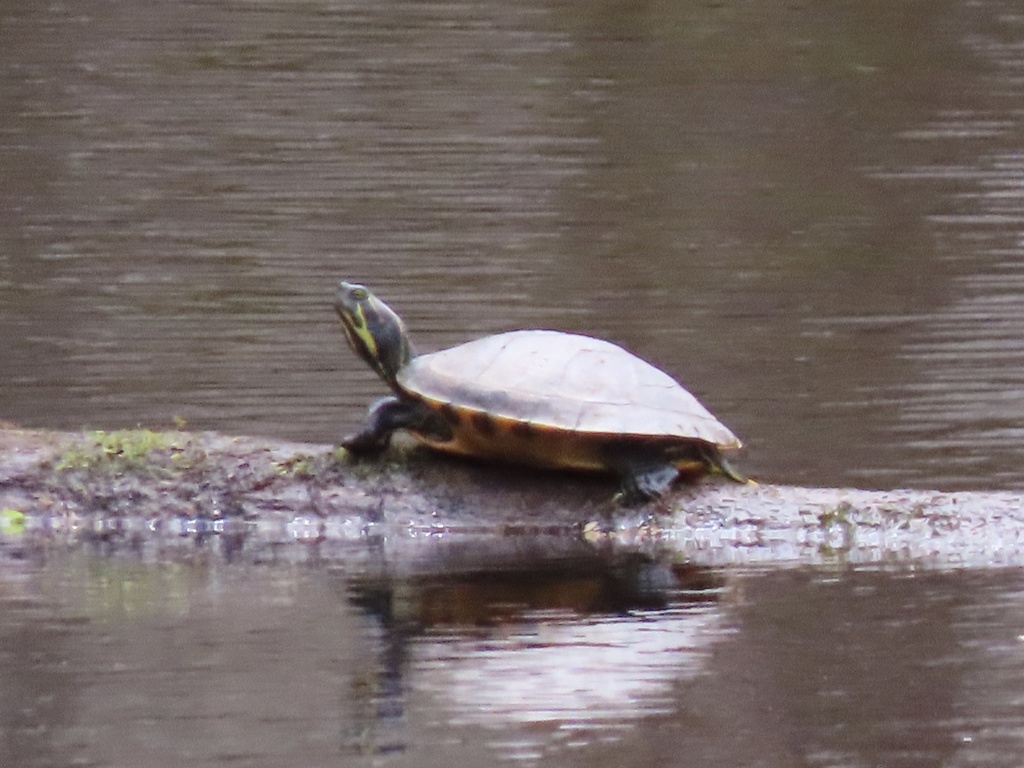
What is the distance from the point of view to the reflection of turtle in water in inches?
198

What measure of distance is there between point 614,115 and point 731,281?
185 cm

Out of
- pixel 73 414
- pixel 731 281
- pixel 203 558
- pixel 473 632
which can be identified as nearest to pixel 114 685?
pixel 473 632

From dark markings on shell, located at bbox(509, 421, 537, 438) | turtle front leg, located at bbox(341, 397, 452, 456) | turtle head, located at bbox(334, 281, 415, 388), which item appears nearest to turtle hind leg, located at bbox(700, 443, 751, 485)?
dark markings on shell, located at bbox(509, 421, 537, 438)

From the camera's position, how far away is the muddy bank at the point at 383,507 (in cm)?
516

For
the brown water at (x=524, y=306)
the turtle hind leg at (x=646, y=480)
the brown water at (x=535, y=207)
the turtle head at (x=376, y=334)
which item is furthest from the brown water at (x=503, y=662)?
the brown water at (x=535, y=207)

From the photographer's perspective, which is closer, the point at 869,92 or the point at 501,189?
the point at 501,189

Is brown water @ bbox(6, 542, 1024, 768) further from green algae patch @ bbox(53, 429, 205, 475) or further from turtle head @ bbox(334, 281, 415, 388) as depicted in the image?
turtle head @ bbox(334, 281, 415, 388)

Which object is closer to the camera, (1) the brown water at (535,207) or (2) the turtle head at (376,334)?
(2) the turtle head at (376,334)

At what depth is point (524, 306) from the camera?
27.1 ft

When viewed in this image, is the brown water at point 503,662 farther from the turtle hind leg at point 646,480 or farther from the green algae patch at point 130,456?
the green algae patch at point 130,456

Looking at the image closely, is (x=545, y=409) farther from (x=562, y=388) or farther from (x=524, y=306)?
(x=524, y=306)

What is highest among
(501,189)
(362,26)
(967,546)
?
(362,26)

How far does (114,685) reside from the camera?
3.81 meters

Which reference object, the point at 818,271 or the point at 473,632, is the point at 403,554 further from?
the point at 818,271
